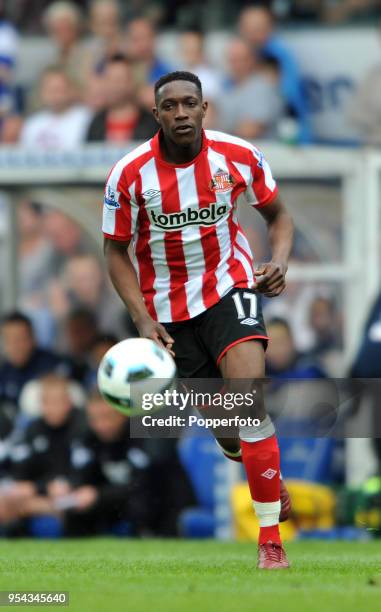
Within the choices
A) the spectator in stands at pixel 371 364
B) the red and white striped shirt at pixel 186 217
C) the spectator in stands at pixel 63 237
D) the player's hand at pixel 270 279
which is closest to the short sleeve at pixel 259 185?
the red and white striped shirt at pixel 186 217

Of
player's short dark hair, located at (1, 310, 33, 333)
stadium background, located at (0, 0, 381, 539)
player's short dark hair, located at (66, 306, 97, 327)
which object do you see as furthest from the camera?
player's short dark hair, located at (66, 306, 97, 327)

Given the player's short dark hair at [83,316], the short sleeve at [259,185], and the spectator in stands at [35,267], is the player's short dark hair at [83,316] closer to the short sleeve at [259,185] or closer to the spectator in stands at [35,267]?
the spectator in stands at [35,267]

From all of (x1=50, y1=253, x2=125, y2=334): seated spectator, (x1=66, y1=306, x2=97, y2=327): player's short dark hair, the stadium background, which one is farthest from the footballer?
(x1=50, y1=253, x2=125, y2=334): seated spectator

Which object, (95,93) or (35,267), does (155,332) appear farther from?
(35,267)

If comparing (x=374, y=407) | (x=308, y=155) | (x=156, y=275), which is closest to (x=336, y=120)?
(x=308, y=155)

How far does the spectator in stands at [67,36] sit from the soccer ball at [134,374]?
8838mm

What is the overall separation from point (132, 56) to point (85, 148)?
204 cm

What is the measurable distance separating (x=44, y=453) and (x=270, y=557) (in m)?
5.28

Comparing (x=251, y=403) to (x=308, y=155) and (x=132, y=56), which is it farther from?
(x=132, y=56)

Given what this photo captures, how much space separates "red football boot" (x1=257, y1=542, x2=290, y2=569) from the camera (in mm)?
7238

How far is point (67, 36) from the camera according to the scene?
51.6ft

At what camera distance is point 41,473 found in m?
12.3

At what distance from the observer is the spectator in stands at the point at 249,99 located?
1426 cm

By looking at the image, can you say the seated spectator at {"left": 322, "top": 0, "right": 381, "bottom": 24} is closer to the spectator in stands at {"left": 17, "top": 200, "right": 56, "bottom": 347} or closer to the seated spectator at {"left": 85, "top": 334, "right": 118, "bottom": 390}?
the spectator in stands at {"left": 17, "top": 200, "right": 56, "bottom": 347}
